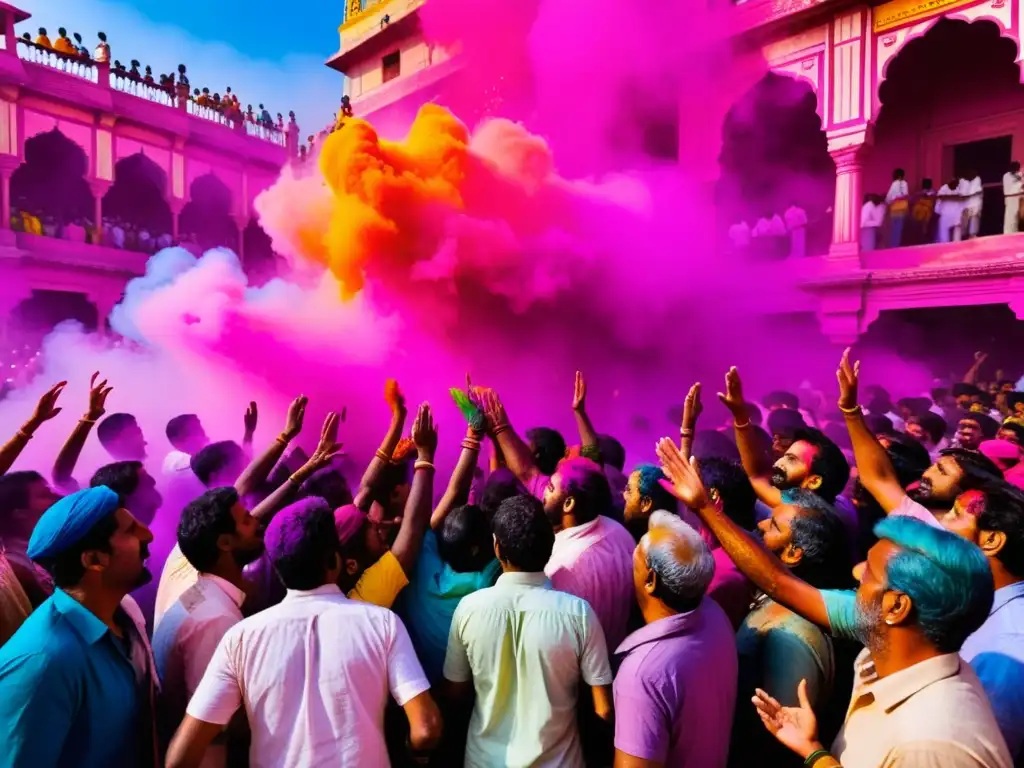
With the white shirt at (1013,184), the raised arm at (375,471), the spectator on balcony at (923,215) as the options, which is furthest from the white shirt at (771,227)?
the raised arm at (375,471)

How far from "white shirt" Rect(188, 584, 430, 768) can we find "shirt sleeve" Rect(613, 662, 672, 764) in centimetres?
56

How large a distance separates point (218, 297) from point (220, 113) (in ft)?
35.8

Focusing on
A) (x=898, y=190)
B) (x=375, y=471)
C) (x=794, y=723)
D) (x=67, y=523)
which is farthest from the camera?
(x=898, y=190)

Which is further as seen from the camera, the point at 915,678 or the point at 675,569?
the point at 675,569

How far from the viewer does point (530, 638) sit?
2.12 m

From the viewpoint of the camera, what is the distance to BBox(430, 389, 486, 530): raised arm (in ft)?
11.1

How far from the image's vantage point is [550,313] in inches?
373

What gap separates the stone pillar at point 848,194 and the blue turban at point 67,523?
381 inches

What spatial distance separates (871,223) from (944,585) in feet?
32.7

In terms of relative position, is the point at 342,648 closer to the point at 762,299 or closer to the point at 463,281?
the point at 463,281

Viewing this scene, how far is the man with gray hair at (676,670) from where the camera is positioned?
1.94 meters

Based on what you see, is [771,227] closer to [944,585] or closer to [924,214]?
[924,214]

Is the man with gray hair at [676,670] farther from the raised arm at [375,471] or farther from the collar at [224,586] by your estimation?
the raised arm at [375,471]

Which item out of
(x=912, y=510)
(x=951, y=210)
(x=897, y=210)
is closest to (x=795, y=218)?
(x=897, y=210)
